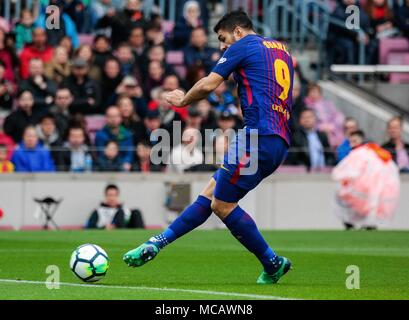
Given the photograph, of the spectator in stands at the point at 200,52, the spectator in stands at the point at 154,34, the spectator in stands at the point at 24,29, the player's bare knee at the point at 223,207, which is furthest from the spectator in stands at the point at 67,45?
the player's bare knee at the point at 223,207

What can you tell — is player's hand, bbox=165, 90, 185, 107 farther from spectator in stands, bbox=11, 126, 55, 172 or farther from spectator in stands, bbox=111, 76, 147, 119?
spectator in stands, bbox=111, 76, 147, 119

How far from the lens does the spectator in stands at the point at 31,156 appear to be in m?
21.2

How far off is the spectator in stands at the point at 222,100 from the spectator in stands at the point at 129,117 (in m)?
1.50

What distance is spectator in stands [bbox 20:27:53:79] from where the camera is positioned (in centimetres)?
2338

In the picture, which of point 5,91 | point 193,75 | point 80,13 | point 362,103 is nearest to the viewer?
point 5,91

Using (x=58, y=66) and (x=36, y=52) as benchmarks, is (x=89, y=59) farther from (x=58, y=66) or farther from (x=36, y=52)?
(x=36, y=52)

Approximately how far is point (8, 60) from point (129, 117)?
2.79 meters

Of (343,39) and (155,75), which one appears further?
(343,39)

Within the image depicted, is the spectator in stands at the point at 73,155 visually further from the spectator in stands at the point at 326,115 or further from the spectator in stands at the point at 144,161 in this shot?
the spectator in stands at the point at 326,115

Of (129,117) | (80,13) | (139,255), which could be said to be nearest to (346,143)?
(129,117)

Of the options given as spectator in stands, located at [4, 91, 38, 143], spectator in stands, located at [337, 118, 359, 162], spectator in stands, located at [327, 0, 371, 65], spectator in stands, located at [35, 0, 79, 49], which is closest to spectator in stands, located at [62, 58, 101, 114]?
spectator in stands, located at [4, 91, 38, 143]

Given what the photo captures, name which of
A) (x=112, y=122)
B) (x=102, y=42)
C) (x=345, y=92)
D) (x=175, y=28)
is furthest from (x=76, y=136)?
(x=345, y=92)

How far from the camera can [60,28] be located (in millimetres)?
24156

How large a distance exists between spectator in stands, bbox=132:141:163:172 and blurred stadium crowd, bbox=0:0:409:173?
23 millimetres
